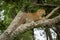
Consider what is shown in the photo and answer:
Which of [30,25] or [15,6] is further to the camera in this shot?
[15,6]

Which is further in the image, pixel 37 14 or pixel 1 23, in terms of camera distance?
pixel 1 23

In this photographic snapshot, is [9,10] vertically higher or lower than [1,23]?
higher

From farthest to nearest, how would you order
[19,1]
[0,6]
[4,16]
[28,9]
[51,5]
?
1. [4,16]
2. [0,6]
3. [19,1]
4. [51,5]
5. [28,9]

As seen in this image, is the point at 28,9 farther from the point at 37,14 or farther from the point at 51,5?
the point at 51,5

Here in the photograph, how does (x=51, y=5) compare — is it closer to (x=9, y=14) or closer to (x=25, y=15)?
(x=25, y=15)

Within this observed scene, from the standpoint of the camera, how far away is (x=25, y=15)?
3.91 m

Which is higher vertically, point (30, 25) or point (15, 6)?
point (30, 25)

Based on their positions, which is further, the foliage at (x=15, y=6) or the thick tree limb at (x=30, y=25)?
the foliage at (x=15, y=6)

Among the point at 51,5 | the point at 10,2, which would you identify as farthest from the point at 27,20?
the point at 10,2

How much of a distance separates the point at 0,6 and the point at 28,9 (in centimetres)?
198

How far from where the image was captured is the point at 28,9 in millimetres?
3762

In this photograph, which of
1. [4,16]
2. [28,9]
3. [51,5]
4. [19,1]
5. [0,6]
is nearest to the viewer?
[28,9]

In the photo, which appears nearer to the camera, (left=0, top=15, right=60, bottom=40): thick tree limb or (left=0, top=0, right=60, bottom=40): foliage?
(left=0, top=15, right=60, bottom=40): thick tree limb

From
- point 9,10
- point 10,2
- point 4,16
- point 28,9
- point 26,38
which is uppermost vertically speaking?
point 28,9
